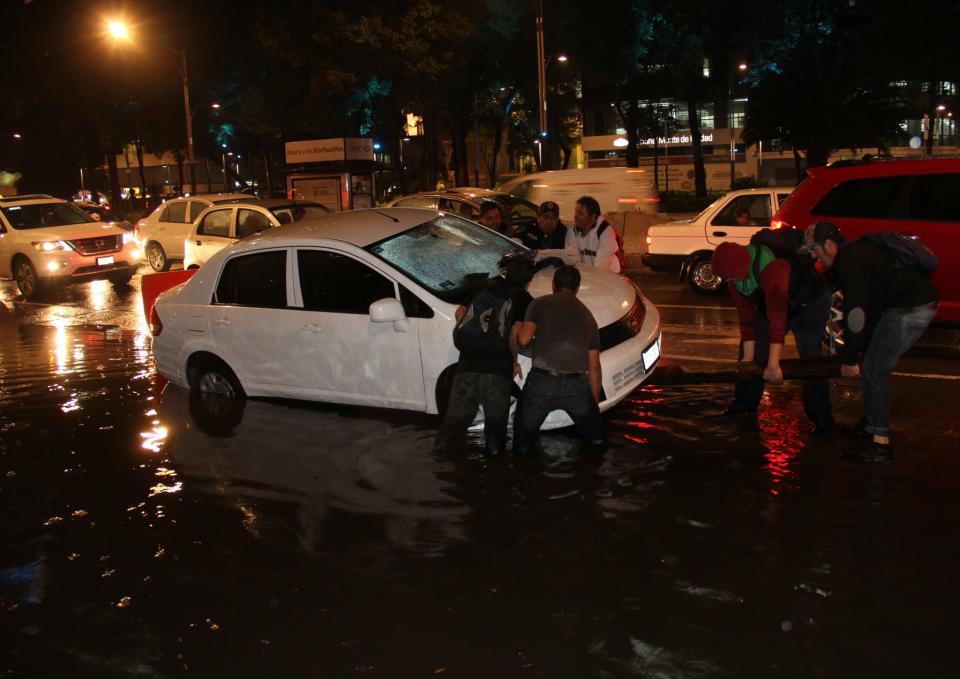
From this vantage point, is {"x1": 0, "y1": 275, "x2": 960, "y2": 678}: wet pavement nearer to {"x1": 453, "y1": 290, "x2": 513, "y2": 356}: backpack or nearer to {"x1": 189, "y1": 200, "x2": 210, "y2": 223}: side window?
{"x1": 453, "y1": 290, "x2": 513, "y2": 356}: backpack

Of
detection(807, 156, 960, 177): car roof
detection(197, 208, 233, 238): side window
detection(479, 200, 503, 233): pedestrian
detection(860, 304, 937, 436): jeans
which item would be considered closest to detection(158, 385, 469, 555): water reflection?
detection(860, 304, 937, 436): jeans

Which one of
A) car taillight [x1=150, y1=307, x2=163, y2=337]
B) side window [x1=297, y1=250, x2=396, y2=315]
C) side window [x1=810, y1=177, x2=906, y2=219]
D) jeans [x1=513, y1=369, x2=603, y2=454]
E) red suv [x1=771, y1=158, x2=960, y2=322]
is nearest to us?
jeans [x1=513, y1=369, x2=603, y2=454]

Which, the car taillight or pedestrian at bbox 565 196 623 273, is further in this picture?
pedestrian at bbox 565 196 623 273

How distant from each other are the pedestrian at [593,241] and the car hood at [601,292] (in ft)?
3.74

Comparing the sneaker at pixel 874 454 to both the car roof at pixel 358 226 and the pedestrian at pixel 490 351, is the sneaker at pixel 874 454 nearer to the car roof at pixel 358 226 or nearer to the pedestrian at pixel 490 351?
the pedestrian at pixel 490 351

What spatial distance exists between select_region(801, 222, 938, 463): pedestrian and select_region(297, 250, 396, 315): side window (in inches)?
123

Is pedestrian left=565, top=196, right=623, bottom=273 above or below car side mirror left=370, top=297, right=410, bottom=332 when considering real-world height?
above

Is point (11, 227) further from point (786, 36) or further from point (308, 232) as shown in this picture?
point (786, 36)

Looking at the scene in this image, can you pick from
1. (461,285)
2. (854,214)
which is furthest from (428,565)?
(854,214)

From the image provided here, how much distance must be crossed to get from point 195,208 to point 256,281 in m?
12.6

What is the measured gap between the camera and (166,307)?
335 inches

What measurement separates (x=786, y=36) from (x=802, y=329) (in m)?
30.6

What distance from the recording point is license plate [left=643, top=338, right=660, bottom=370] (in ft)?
22.9

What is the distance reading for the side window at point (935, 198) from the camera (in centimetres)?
912
